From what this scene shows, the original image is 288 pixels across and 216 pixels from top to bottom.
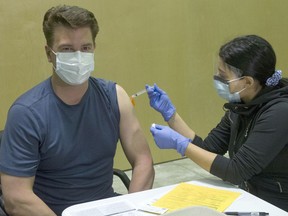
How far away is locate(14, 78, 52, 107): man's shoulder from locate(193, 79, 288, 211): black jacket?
2.49 ft

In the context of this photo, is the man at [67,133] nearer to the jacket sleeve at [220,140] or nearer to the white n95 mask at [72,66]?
the white n95 mask at [72,66]

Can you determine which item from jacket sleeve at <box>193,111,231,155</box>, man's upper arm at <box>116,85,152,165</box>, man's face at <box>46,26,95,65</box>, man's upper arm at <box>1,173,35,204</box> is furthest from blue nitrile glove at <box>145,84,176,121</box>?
man's upper arm at <box>1,173,35,204</box>

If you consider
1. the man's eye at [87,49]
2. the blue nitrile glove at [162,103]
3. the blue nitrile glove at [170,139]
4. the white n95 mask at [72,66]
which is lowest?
the blue nitrile glove at [170,139]

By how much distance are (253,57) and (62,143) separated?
90 cm

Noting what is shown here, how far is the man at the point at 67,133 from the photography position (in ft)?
5.08

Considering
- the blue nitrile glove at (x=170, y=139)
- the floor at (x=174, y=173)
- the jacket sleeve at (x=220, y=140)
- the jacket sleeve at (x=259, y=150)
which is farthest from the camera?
the floor at (x=174, y=173)

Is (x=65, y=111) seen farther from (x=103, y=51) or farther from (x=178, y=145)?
(x=103, y=51)

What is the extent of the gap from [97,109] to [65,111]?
0.15 m

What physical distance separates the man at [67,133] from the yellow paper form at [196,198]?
0.33 meters

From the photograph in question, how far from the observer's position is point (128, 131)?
180 cm

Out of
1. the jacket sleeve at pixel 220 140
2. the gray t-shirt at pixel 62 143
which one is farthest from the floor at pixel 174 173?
the gray t-shirt at pixel 62 143

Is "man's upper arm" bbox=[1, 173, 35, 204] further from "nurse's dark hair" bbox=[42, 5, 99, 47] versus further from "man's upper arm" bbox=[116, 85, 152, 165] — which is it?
"nurse's dark hair" bbox=[42, 5, 99, 47]

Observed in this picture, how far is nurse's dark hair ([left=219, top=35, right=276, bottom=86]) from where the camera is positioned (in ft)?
5.73

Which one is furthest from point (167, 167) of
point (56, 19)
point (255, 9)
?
point (56, 19)
